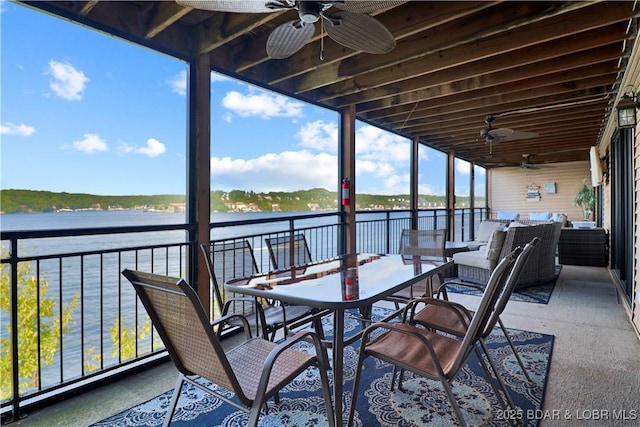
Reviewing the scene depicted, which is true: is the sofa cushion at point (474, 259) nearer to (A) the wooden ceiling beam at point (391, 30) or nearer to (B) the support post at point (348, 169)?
(B) the support post at point (348, 169)

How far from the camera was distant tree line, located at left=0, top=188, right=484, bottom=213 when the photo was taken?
2.93 m

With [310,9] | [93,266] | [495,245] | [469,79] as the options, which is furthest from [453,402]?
[93,266]

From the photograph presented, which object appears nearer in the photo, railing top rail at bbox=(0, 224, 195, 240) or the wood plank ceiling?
railing top rail at bbox=(0, 224, 195, 240)

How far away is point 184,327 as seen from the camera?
1411 mm

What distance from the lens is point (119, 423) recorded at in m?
1.90

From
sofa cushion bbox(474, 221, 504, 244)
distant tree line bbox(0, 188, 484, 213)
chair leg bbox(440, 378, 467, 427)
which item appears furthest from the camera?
sofa cushion bbox(474, 221, 504, 244)

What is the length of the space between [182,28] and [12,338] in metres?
2.55

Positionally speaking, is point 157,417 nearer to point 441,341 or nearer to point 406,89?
point 441,341

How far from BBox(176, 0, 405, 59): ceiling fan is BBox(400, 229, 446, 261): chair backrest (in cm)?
191

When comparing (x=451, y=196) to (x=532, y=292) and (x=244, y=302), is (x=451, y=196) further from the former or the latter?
(x=244, y=302)

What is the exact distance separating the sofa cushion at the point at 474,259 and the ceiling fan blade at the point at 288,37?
3721 millimetres

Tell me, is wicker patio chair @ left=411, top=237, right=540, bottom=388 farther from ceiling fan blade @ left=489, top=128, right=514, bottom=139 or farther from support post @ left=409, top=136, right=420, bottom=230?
support post @ left=409, top=136, right=420, bottom=230

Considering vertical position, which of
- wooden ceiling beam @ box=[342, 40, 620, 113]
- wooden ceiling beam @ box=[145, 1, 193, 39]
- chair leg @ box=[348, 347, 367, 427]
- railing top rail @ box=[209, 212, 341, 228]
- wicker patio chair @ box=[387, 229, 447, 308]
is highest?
wooden ceiling beam @ box=[342, 40, 620, 113]

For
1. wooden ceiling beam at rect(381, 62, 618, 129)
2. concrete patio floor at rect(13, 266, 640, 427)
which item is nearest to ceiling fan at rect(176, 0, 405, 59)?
concrete patio floor at rect(13, 266, 640, 427)
